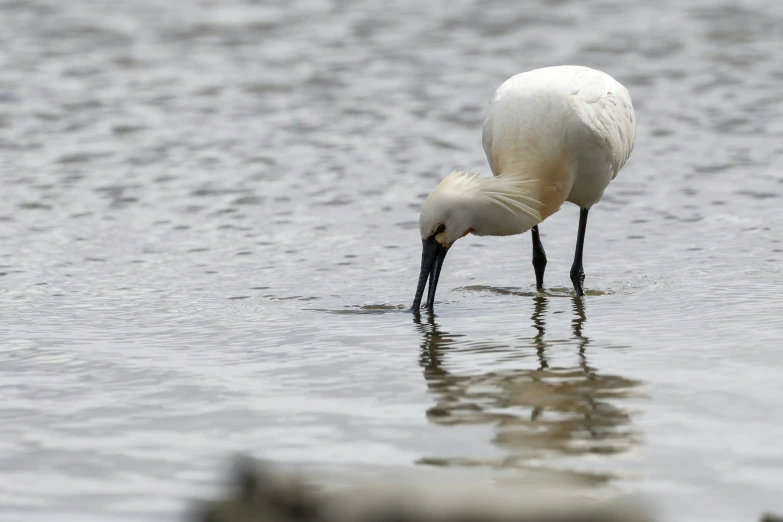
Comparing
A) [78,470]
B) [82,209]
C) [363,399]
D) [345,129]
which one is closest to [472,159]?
[345,129]

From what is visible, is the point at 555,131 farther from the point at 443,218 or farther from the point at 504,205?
the point at 443,218

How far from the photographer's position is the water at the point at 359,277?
5.01m

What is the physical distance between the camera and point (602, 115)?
805 cm

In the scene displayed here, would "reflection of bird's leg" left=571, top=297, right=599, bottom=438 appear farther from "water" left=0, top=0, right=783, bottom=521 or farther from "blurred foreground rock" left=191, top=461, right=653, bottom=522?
"blurred foreground rock" left=191, top=461, right=653, bottom=522

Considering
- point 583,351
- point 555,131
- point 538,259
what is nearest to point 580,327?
point 583,351

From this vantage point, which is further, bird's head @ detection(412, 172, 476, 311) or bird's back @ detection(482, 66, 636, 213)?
bird's back @ detection(482, 66, 636, 213)

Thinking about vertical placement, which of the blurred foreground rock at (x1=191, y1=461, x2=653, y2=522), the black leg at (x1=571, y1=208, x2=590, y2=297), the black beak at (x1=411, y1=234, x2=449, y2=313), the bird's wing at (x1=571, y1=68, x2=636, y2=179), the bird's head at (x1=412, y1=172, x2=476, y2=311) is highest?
the blurred foreground rock at (x1=191, y1=461, x2=653, y2=522)

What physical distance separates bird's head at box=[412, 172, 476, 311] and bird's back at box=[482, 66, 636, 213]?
0.46 m

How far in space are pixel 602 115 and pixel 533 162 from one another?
542mm

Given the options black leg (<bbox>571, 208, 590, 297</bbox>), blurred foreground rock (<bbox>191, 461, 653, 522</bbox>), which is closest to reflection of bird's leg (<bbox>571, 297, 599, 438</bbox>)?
black leg (<bbox>571, 208, 590, 297</bbox>)

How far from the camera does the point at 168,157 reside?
41.1 ft

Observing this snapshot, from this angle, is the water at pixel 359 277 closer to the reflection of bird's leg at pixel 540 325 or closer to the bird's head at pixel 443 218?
the reflection of bird's leg at pixel 540 325

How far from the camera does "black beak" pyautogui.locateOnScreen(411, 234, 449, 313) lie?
7668mm

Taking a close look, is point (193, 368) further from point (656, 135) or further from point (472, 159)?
point (656, 135)
